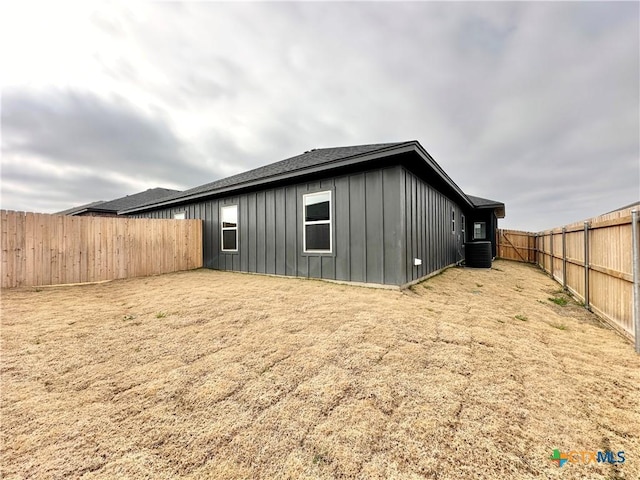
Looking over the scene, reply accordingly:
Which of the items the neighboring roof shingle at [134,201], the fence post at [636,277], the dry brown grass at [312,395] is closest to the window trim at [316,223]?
the dry brown grass at [312,395]

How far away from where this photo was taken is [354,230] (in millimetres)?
A: 5508

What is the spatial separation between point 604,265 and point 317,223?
509 cm

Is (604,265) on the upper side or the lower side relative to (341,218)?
lower

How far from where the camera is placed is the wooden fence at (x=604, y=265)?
3086mm

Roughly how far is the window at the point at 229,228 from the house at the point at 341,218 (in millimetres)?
34

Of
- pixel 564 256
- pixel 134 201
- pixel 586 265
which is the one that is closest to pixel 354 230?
pixel 586 265

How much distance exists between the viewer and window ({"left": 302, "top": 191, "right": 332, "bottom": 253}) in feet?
19.5

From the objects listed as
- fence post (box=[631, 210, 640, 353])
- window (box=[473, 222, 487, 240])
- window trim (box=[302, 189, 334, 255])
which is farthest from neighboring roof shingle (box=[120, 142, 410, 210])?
window (box=[473, 222, 487, 240])

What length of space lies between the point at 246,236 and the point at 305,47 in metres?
6.23

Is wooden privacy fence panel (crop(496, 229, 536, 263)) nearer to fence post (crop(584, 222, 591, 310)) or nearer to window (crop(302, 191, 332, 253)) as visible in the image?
fence post (crop(584, 222, 591, 310))

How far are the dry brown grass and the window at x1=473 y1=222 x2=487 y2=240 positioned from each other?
1227 centimetres

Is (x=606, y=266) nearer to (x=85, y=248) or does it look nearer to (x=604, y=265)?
(x=604, y=265)

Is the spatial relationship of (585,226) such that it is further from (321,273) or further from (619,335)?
(321,273)

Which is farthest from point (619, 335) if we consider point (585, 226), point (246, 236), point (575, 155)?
point (575, 155)
